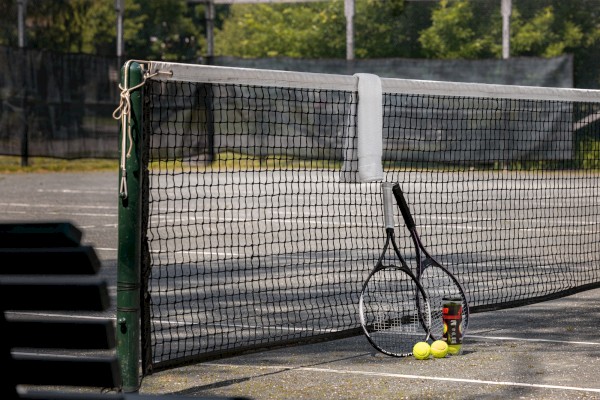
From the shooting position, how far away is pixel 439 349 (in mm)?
7148

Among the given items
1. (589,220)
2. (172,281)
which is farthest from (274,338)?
(589,220)

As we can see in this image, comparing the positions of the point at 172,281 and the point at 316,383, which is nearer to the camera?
the point at 316,383

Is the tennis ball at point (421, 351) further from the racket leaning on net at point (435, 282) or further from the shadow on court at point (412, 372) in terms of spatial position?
the racket leaning on net at point (435, 282)

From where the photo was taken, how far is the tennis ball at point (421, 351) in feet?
23.3

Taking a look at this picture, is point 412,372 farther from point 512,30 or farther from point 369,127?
point 512,30

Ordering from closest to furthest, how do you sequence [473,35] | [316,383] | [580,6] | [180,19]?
[316,383]
[580,6]
[473,35]
[180,19]

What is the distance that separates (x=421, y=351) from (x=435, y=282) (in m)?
0.97

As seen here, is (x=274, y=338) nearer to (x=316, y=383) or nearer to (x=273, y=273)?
(x=316, y=383)

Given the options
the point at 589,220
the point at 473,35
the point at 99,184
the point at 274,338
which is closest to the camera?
the point at 274,338

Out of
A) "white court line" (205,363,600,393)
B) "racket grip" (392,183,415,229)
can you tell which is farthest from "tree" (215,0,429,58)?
"white court line" (205,363,600,393)

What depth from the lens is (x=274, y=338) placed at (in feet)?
25.7

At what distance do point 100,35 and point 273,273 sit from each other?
27.3m

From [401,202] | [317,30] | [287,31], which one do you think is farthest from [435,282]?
[287,31]

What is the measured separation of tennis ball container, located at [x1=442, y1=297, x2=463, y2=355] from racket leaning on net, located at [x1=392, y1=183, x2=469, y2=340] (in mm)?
80
